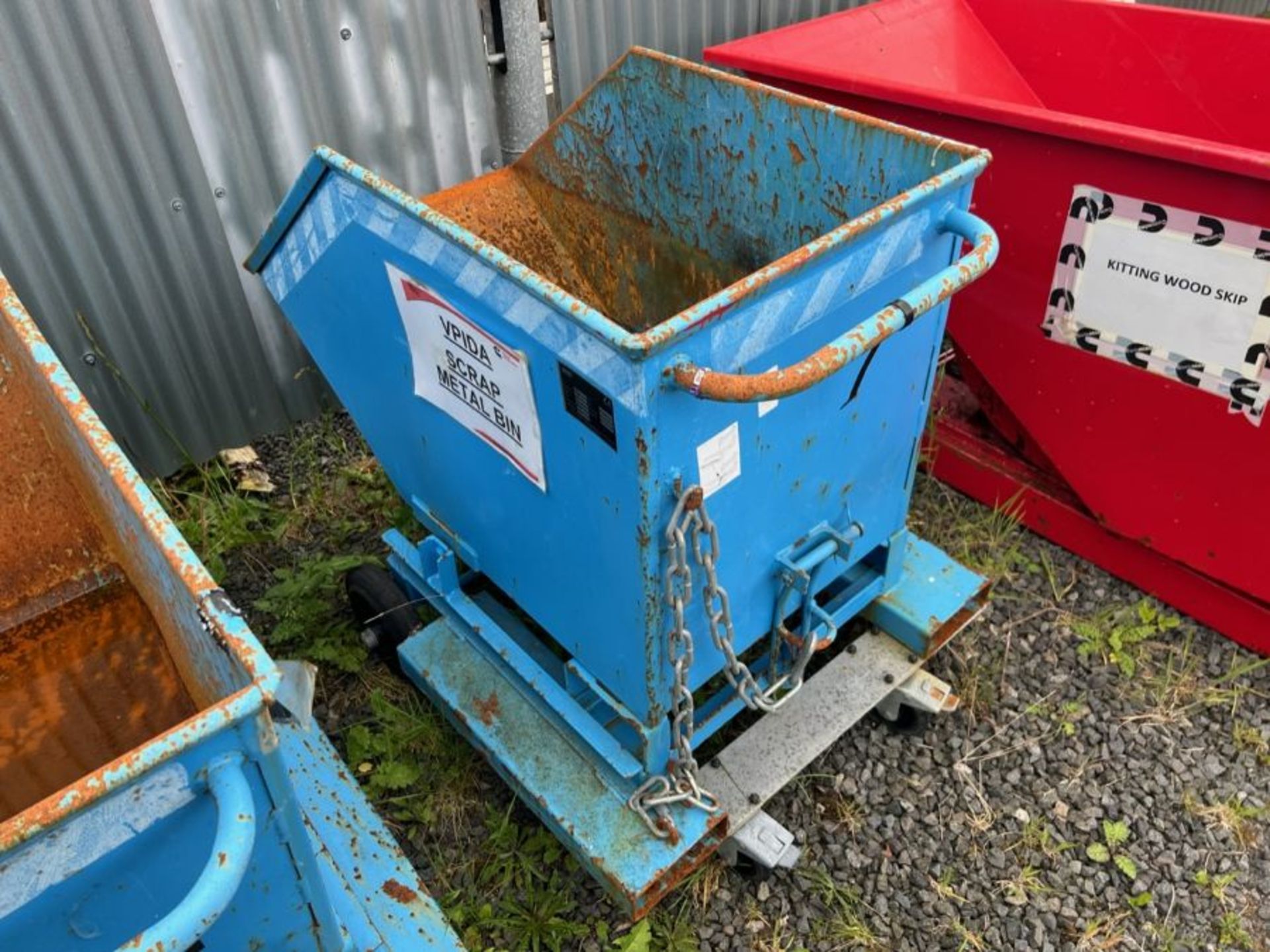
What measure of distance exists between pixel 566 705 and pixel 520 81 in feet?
6.98

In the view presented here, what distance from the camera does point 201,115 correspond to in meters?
2.90

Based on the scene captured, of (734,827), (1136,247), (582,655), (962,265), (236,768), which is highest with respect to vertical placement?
(962,265)

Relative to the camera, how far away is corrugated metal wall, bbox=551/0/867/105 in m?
3.50

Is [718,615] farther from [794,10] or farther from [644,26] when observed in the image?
[794,10]

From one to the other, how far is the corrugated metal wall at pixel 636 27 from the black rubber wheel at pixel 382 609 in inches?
75.3

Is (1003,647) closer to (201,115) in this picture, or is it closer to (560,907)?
(560,907)

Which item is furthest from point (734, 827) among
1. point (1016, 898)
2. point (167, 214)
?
point (167, 214)

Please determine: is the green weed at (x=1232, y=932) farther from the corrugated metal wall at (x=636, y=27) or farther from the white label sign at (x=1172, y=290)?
the corrugated metal wall at (x=636, y=27)

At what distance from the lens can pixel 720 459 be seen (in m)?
1.72

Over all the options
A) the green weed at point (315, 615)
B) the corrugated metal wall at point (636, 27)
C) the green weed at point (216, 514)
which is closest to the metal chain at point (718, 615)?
the green weed at point (315, 615)

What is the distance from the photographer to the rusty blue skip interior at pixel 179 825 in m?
1.01

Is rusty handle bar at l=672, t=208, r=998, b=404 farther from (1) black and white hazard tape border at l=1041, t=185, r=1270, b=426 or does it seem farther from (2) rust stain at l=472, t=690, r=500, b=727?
(2) rust stain at l=472, t=690, r=500, b=727

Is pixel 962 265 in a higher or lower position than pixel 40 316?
higher

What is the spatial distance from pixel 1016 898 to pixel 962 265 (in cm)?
146
